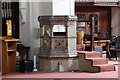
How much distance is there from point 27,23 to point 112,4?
689 cm

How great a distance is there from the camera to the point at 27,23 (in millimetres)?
8781

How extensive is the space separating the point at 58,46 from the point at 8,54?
1.68 metres

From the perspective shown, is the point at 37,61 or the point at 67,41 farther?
the point at 37,61

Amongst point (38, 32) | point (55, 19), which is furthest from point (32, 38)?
point (55, 19)

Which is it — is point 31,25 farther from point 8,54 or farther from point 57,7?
point 8,54

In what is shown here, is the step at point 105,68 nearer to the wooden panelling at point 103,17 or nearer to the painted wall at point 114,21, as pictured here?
the wooden panelling at point 103,17

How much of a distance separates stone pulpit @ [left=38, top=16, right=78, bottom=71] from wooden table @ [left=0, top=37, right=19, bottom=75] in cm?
96

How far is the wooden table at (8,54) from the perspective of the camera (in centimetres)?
702

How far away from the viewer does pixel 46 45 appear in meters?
7.81

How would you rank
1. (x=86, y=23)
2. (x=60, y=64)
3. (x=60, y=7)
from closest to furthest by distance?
(x=60, y=64) → (x=60, y=7) → (x=86, y=23)

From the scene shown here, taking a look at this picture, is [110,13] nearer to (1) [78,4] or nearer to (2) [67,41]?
(1) [78,4]

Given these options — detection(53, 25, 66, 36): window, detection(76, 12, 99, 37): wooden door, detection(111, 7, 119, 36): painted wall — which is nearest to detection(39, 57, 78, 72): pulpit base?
detection(53, 25, 66, 36): window

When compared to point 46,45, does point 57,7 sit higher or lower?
higher

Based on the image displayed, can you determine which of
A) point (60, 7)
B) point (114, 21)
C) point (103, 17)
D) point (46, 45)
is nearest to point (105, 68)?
point (46, 45)
